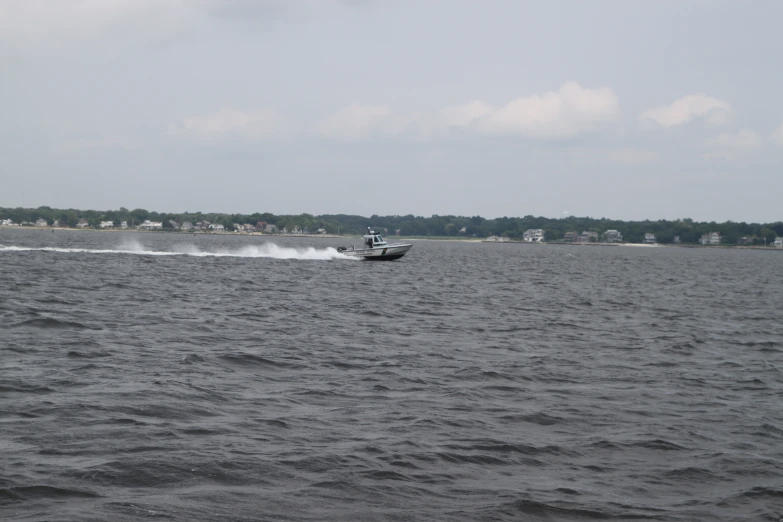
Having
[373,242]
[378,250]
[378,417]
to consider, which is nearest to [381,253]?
[378,250]

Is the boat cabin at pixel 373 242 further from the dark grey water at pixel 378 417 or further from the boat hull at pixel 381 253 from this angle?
the dark grey water at pixel 378 417

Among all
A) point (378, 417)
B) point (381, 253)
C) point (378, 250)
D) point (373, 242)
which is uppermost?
Result: point (373, 242)

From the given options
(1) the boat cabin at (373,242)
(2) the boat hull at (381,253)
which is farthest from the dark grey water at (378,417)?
(1) the boat cabin at (373,242)

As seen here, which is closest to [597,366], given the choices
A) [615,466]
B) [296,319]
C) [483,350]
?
[483,350]

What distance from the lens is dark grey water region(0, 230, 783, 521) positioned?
1061cm

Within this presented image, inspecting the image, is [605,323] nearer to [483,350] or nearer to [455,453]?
[483,350]

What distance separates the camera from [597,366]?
21.5 m

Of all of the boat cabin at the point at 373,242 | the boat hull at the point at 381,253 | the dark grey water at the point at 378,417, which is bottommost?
the dark grey water at the point at 378,417

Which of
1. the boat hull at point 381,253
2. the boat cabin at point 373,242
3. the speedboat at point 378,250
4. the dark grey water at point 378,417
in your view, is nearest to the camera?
the dark grey water at point 378,417

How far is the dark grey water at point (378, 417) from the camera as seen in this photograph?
10609mm

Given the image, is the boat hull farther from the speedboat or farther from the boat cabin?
the boat cabin

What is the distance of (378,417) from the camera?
14922 mm

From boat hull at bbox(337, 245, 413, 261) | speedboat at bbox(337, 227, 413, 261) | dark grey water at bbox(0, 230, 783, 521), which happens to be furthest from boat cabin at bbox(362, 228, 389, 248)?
dark grey water at bbox(0, 230, 783, 521)

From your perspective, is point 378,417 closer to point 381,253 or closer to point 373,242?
point 381,253
